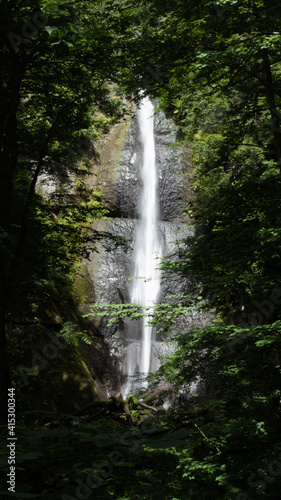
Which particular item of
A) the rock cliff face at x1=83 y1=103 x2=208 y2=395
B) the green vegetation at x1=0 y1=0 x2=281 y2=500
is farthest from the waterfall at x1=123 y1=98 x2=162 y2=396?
the green vegetation at x1=0 y1=0 x2=281 y2=500

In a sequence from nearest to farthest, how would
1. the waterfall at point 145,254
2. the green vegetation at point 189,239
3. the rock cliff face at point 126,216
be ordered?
the green vegetation at point 189,239 → the waterfall at point 145,254 → the rock cliff face at point 126,216

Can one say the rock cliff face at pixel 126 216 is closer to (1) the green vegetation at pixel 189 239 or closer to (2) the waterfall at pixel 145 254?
(2) the waterfall at pixel 145 254

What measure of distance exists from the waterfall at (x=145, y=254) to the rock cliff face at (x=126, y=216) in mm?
264

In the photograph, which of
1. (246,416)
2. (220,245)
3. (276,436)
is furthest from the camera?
(220,245)

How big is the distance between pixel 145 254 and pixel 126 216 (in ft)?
7.37

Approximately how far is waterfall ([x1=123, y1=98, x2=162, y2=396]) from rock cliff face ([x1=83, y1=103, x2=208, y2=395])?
0.26m

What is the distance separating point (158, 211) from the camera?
57.0ft

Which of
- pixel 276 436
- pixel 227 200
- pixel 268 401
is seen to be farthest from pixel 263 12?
pixel 276 436

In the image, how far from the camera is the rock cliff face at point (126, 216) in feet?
45.1

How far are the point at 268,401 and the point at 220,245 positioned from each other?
2274mm

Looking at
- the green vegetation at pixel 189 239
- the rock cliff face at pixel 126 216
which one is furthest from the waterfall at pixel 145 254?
the green vegetation at pixel 189 239

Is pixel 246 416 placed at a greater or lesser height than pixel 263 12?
lesser

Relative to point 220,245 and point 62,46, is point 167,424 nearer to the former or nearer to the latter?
point 220,245

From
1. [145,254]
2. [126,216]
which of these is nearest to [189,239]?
[145,254]
